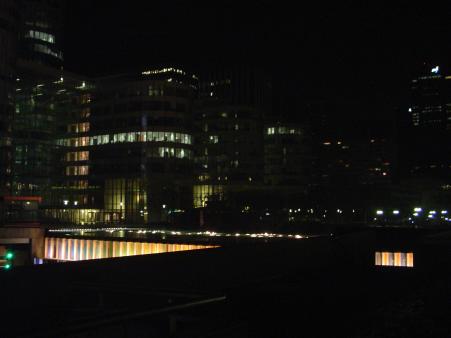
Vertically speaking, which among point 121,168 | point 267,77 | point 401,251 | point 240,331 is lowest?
point 401,251

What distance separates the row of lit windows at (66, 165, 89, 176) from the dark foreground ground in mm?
89962

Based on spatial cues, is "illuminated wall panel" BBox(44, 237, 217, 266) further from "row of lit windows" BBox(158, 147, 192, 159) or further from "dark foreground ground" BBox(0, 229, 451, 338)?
"row of lit windows" BBox(158, 147, 192, 159)

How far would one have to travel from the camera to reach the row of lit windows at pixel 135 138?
4183 inches

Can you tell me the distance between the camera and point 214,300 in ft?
35.9

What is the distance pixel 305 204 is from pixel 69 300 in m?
109

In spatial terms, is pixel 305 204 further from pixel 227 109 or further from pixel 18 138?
pixel 18 138

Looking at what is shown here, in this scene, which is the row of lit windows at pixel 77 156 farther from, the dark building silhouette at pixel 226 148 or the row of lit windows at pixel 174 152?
the dark building silhouette at pixel 226 148

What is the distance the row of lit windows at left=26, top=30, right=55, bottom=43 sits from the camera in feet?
438

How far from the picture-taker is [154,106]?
10675 cm

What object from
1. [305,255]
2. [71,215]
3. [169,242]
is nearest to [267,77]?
[71,215]

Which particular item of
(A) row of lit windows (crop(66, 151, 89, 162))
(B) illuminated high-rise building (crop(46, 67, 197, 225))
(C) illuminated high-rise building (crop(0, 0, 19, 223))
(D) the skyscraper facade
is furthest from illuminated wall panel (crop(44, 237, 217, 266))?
(D) the skyscraper facade

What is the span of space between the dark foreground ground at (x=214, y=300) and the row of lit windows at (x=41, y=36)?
119869 mm

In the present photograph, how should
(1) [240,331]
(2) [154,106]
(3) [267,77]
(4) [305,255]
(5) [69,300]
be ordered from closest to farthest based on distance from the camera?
(1) [240,331] < (5) [69,300] < (4) [305,255] < (2) [154,106] < (3) [267,77]

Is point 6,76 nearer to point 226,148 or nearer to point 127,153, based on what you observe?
point 127,153
